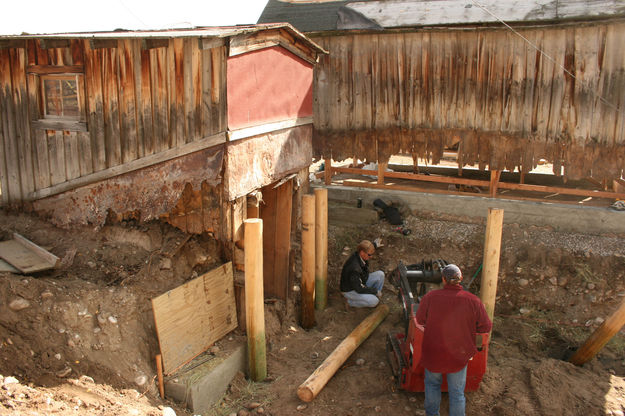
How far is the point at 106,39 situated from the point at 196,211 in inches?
98.4

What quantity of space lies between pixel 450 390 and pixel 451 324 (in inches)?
35.1

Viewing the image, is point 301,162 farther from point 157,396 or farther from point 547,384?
point 547,384

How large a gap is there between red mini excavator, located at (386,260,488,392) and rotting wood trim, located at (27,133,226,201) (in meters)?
Answer: 3.32

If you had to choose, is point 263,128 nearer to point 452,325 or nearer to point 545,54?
point 452,325

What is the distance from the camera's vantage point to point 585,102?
31.8 ft

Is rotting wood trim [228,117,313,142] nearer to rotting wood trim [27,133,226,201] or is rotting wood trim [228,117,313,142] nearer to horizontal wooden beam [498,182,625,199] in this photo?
rotting wood trim [27,133,226,201]

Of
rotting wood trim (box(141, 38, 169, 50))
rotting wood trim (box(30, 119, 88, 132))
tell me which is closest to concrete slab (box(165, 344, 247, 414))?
rotting wood trim (box(30, 119, 88, 132))

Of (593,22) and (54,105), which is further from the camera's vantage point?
(593,22)

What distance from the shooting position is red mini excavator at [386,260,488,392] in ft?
20.6

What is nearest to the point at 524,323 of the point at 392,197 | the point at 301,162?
the point at 392,197

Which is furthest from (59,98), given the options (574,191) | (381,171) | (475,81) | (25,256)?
(574,191)

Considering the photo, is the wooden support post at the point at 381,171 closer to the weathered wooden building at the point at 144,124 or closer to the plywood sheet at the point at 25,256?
the weathered wooden building at the point at 144,124

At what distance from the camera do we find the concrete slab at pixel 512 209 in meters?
10.1

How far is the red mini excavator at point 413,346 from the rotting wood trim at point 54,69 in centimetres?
535
